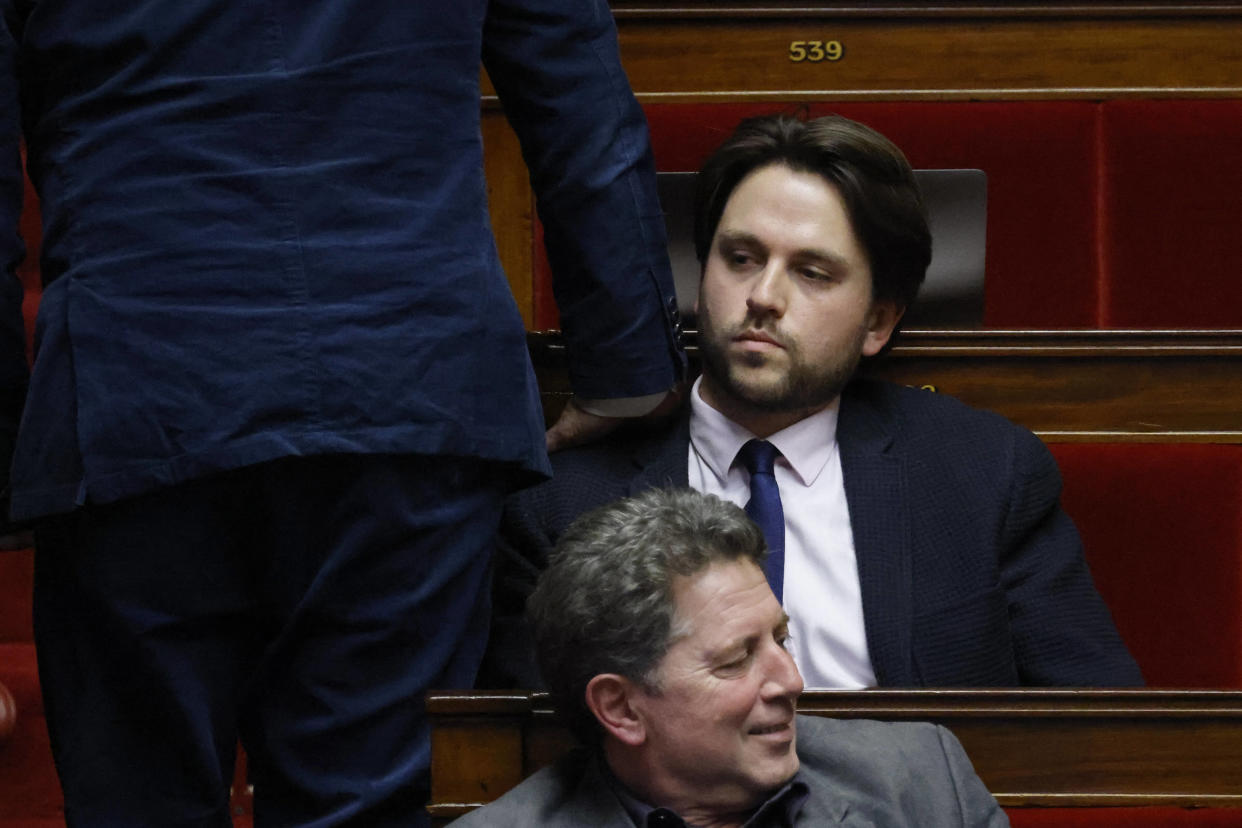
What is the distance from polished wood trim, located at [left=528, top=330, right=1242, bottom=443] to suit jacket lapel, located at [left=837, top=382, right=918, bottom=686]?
61mm

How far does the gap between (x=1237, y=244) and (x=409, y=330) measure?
25.9 inches

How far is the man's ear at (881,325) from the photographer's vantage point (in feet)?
2.55

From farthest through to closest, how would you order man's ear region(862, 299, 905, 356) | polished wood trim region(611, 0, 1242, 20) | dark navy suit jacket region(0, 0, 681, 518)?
polished wood trim region(611, 0, 1242, 20), man's ear region(862, 299, 905, 356), dark navy suit jacket region(0, 0, 681, 518)

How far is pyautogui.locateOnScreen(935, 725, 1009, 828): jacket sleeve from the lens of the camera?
533mm

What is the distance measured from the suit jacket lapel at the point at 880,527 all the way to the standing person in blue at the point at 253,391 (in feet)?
0.74

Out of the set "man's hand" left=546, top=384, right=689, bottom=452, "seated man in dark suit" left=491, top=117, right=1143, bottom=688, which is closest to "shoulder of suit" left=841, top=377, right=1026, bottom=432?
"seated man in dark suit" left=491, top=117, right=1143, bottom=688

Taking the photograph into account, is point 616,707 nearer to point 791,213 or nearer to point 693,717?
point 693,717

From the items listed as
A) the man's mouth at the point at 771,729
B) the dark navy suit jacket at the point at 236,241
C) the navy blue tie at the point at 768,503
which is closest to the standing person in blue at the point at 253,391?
the dark navy suit jacket at the point at 236,241

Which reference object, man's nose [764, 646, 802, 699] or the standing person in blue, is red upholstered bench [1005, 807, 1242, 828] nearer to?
man's nose [764, 646, 802, 699]

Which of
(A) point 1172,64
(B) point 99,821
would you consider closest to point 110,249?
(B) point 99,821

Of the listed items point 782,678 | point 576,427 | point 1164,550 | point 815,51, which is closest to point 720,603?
point 782,678

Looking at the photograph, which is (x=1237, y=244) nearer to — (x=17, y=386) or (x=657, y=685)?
(x=657, y=685)

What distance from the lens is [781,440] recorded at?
73 centimetres

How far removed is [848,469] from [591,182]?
0.22 meters
